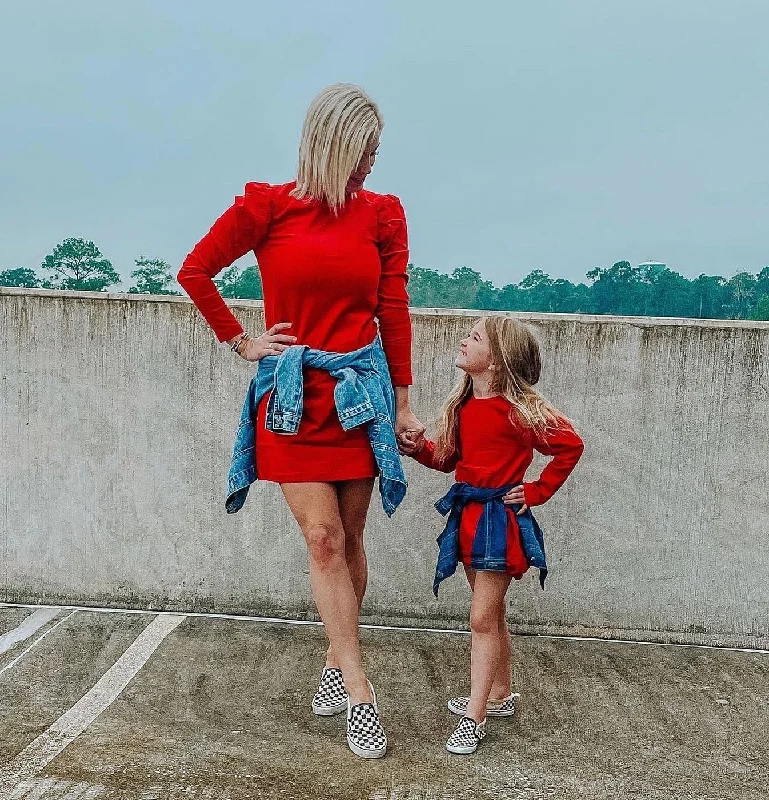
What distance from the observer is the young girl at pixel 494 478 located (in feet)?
9.33

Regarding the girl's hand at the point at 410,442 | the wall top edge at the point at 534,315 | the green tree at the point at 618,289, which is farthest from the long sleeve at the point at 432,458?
the green tree at the point at 618,289

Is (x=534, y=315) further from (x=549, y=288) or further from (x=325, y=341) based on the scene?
(x=325, y=341)

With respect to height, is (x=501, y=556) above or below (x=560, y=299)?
below

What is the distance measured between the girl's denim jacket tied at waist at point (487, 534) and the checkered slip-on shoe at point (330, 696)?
0.50m

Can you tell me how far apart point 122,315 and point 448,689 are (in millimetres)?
1891

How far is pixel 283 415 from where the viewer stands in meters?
2.85

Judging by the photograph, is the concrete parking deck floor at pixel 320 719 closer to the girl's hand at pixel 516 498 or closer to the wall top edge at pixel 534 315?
the girl's hand at pixel 516 498

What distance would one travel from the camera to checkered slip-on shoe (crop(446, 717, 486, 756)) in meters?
2.83

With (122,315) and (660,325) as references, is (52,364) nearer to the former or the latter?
(122,315)

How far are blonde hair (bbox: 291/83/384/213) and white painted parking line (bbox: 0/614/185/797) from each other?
169 cm

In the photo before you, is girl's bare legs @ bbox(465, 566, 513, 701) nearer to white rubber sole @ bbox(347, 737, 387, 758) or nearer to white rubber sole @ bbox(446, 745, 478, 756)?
white rubber sole @ bbox(446, 745, 478, 756)

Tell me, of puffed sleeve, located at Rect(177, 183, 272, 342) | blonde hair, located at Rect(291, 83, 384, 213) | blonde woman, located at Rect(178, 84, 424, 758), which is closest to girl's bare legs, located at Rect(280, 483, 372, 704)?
blonde woman, located at Rect(178, 84, 424, 758)

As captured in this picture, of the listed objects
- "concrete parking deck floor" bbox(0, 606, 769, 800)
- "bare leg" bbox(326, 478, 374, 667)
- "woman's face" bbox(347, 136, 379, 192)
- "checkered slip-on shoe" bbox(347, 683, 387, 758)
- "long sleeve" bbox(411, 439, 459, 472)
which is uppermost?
"woman's face" bbox(347, 136, 379, 192)

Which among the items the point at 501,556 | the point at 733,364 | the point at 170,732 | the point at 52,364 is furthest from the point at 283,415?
the point at 733,364
